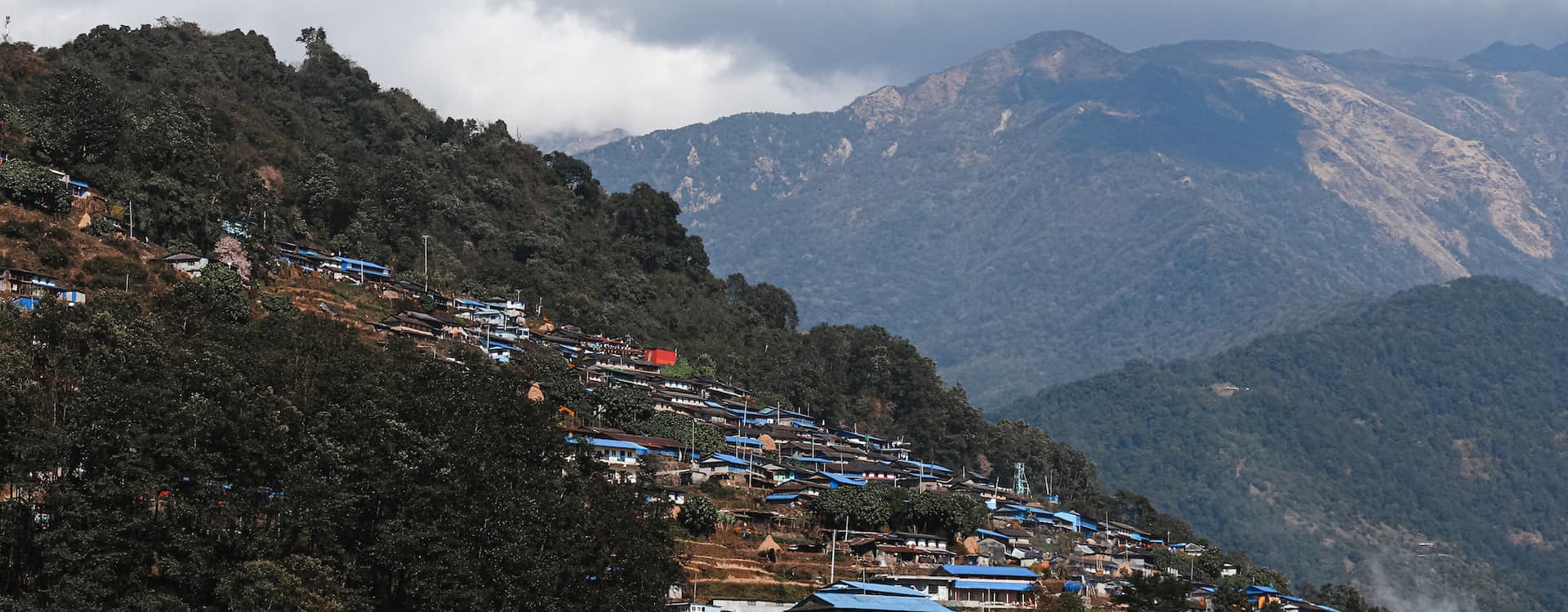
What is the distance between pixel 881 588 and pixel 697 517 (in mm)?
12183

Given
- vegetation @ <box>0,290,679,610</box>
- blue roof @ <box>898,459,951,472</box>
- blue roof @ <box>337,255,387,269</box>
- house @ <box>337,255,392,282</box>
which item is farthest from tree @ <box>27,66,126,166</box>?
blue roof @ <box>898,459,951,472</box>

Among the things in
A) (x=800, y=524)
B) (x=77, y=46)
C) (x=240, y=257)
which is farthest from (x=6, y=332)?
(x=77, y=46)

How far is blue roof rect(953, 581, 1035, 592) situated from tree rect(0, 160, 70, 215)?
4788cm

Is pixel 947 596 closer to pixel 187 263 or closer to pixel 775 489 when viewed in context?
pixel 775 489

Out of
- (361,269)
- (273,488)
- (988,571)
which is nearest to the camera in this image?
(273,488)

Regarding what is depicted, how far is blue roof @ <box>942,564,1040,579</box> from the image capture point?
274 ft

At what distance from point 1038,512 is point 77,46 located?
73148mm

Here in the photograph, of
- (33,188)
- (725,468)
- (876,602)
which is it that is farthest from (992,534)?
(33,188)

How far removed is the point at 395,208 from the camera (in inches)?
4505

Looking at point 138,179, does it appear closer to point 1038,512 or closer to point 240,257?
point 240,257

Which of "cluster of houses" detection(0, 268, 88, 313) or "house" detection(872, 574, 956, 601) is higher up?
"cluster of houses" detection(0, 268, 88, 313)

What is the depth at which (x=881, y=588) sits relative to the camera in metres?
70.2

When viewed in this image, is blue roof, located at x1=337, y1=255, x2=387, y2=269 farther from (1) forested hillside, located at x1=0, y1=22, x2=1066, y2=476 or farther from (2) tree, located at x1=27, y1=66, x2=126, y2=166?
(2) tree, located at x1=27, y1=66, x2=126, y2=166

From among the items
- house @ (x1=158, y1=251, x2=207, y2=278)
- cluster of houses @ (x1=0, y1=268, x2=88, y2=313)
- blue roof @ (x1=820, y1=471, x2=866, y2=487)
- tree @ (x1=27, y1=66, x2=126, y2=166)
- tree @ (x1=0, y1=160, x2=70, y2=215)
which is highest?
tree @ (x1=27, y1=66, x2=126, y2=166)
